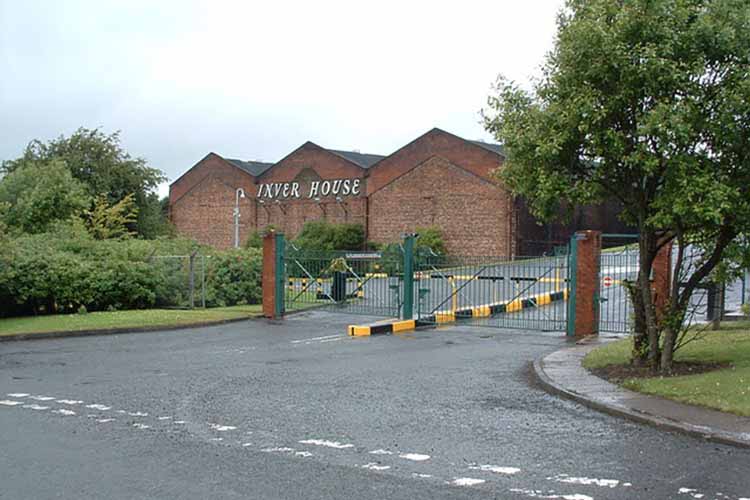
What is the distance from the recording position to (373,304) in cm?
2542

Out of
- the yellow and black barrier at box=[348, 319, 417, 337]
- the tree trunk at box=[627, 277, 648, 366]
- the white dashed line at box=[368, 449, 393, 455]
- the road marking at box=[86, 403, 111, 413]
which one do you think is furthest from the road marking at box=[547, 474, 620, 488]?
the yellow and black barrier at box=[348, 319, 417, 337]

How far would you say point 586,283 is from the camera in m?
19.1

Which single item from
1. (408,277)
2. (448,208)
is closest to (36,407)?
(408,277)

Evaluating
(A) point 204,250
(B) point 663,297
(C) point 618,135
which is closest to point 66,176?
(A) point 204,250

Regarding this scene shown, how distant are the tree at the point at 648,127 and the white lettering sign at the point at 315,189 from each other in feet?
159

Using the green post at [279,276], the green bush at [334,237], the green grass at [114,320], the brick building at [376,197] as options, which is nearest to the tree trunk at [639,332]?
the green grass at [114,320]

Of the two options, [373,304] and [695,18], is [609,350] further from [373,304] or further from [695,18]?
[373,304]

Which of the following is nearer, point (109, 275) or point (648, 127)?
point (648, 127)

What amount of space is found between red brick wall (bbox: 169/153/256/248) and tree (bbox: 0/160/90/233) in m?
25.0

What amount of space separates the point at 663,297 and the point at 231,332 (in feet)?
33.3

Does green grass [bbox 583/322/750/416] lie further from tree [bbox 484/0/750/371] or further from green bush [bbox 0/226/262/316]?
green bush [bbox 0/226/262/316]

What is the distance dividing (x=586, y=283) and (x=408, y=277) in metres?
4.96

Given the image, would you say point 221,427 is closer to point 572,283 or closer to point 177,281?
point 572,283

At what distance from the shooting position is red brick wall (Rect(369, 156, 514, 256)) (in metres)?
53.1
